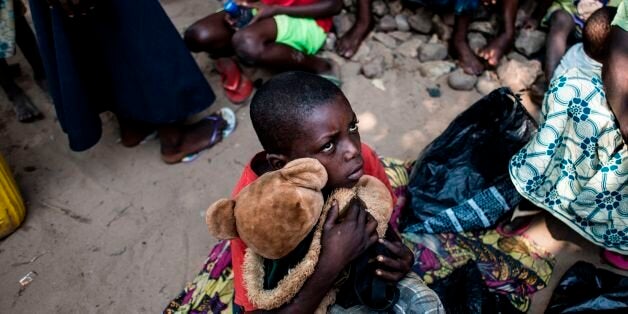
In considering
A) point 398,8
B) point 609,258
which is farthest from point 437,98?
point 609,258

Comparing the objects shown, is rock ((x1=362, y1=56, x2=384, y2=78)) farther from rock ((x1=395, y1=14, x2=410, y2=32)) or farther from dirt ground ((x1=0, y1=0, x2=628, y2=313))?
rock ((x1=395, y1=14, x2=410, y2=32))

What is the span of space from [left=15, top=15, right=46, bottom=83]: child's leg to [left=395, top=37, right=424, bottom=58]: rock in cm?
250

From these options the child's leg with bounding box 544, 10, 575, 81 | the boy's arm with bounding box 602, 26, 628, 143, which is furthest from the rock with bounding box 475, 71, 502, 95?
the boy's arm with bounding box 602, 26, 628, 143

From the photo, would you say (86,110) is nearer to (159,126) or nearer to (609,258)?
(159,126)

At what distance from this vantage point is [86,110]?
2.25 m

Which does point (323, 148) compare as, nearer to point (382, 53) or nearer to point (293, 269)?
point (293, 269)

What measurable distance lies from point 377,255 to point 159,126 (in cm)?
182

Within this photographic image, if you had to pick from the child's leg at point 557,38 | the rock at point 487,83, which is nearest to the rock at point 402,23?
the rock at point 487,83

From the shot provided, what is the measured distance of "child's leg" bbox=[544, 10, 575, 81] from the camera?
8.80 feet

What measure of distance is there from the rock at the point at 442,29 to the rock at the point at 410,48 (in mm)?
136

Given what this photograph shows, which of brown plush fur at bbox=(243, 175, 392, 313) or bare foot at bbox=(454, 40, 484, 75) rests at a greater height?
brown plush fur at bbox=(243, 175, 392, 313)

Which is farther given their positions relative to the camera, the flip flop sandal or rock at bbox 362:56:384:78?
rock at bbox 362:56:384:78

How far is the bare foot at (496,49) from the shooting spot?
9.45 feet

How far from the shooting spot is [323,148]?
1.22 meters
